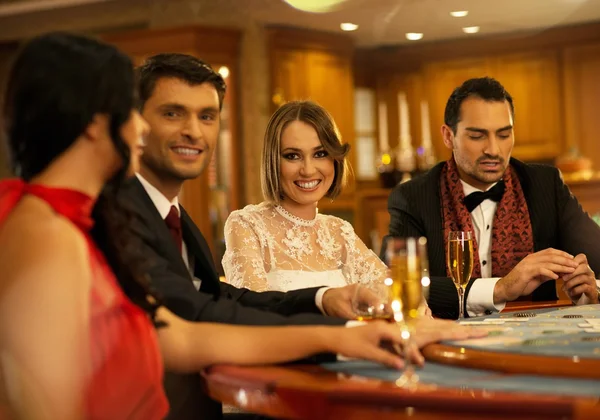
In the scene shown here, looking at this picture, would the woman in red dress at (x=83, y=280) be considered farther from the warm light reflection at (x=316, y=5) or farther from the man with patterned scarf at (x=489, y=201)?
the warm light reflection at (x=316, y=5)

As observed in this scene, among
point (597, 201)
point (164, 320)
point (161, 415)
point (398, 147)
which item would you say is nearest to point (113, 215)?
point (164, 320)

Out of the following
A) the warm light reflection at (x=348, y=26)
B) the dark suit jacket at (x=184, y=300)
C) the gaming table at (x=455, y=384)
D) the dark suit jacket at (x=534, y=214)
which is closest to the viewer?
the gaming table at (x=455, y=384)

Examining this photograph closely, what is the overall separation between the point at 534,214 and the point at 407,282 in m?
2.06

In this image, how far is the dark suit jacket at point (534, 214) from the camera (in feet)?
10.8

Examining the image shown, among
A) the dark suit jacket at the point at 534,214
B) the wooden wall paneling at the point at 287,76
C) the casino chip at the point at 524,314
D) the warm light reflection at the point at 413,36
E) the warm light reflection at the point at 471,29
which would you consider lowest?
the casino chip at the point at 524,314

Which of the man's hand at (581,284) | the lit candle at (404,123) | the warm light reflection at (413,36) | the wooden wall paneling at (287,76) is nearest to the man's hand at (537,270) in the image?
the man's hand at (581,284)

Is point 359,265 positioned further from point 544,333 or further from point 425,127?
point 425,127

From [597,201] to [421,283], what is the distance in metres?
6.27

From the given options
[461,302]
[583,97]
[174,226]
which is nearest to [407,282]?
[174,226]

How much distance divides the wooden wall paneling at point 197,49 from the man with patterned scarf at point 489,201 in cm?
428

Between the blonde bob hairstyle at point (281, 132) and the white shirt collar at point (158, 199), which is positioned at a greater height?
the blonde bob hairstyle at point (281, 132)

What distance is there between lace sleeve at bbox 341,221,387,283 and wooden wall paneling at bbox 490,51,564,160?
6.21 m

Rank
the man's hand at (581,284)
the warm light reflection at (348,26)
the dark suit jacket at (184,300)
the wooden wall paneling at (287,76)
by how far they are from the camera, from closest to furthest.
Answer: the dark suit jacket at (184,300) < the man's hand at (581,284) < the wooden wall paneling at (287,76) < the warm light reflection at (348,26)

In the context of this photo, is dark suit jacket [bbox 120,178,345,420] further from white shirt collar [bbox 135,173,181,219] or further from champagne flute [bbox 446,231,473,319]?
champagne flute [bbox 446,231,473,319]
